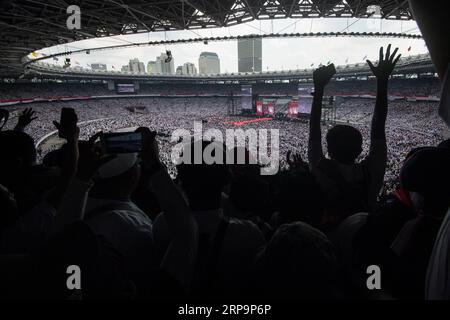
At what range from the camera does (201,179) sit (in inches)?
64.1

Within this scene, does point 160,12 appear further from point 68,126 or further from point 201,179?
point 201,179

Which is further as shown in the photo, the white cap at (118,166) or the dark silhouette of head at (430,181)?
the white cap at (118,166)

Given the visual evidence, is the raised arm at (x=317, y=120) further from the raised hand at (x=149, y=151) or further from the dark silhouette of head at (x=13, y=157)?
the dark silhouette of head at (x=13, y=157)

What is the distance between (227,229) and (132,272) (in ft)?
2.28

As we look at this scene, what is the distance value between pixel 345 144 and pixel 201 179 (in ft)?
5.04

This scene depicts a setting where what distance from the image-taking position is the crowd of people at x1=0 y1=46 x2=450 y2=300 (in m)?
1.13

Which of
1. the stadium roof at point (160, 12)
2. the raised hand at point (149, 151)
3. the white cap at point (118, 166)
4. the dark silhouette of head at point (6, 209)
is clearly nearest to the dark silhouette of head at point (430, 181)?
the raised hand at point (149, 151)

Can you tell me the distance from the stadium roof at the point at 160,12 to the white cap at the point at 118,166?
934 centimetres

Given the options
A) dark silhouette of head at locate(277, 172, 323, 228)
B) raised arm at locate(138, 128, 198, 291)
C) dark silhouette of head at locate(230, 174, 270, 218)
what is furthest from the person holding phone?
raised arm at locate(138, 128, 198, 291)

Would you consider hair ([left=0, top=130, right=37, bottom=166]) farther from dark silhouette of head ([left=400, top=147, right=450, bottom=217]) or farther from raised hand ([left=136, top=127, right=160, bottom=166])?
dark silhouette of head ([left=400, top=147, right=450, bottom=217])

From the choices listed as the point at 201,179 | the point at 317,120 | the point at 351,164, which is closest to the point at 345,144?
the point at 351,164

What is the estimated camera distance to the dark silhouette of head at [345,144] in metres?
2.36

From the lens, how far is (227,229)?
155 centimetres
